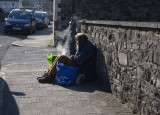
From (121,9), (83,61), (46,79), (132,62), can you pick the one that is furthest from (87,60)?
(121,9)

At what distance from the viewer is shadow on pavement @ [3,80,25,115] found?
5530 millimetres

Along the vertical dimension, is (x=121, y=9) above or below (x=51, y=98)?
above

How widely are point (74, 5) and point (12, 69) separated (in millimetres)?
6808

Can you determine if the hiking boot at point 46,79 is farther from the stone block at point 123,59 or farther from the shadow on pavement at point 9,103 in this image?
the stone block at point 123,59

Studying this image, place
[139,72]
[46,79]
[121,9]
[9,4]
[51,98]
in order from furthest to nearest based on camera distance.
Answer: [9,4] < [121,9] < [46,79] < [51,98] < [139,72]

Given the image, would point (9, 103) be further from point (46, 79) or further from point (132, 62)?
point (132, 62)

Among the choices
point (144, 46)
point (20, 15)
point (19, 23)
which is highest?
point (144, 46)

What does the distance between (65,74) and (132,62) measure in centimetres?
225

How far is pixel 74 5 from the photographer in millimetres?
15625

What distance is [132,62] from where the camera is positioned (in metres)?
5.58

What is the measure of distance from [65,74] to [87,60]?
61 centimetres

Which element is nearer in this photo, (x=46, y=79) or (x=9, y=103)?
(x=9, y=103)

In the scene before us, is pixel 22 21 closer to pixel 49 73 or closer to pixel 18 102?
pixel 49 73

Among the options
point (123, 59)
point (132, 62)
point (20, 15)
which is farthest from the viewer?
point (20, 15)
